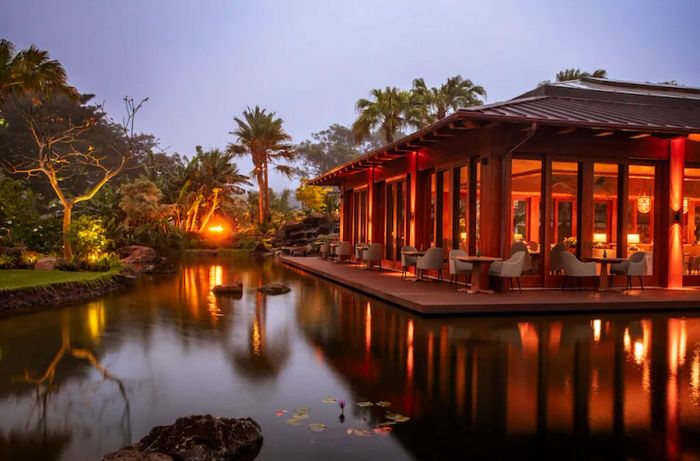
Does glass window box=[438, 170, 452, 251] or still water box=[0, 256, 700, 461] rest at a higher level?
glass window box=[438, 170, 452, 251]

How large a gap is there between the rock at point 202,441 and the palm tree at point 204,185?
24276 millimetres

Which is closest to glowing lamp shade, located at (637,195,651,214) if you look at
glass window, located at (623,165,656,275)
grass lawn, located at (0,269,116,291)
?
glass window, located at (623,165,656,275)

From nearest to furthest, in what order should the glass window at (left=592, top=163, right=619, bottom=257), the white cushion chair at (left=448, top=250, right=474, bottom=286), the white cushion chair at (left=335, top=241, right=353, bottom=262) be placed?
1. the white cushion chair at (left=448, top=250, right=474, bottom=286)
2. the glass window at (left=592, top=163, right=619, bottom=257)
3. the white cushion chair at (left=335, top=241, right=353, bottom=262)

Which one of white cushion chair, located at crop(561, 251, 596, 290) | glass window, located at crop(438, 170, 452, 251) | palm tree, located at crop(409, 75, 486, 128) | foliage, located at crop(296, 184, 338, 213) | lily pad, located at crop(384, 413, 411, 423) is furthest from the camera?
foliage, located at crop(296, 184, 338, 213)

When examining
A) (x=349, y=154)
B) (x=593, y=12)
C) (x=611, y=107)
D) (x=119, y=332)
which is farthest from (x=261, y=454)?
(x=593, y=12)

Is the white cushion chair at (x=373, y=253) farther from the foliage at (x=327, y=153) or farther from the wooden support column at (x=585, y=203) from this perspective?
the foliage at (x=327, y=153)

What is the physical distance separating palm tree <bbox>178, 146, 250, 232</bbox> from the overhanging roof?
13.0m

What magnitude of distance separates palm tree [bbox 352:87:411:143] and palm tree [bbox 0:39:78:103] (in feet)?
51.9

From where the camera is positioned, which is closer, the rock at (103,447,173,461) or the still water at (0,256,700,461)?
the rock at (103,447,173,461)

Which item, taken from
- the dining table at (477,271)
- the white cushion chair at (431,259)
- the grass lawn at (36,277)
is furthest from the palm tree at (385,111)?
the dining table at (477,271)

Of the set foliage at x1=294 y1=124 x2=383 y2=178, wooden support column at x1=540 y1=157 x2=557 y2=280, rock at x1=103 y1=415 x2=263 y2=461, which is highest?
foliage at x1=294 y1=124 x2=383 y2=178

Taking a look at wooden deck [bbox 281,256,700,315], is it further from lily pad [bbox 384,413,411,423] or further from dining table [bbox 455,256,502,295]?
lily pad [bbox 384,413,411,423]

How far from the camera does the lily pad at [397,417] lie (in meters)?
3.88

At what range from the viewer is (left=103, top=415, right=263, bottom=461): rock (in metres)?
3.19
